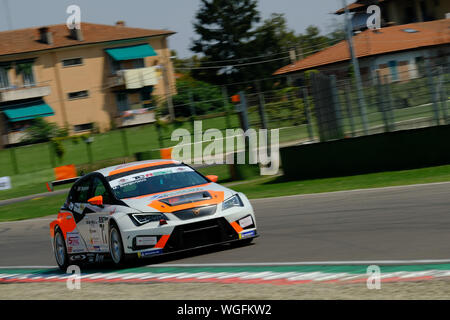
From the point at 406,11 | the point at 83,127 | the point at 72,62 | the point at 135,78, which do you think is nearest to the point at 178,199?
the point at 83,127

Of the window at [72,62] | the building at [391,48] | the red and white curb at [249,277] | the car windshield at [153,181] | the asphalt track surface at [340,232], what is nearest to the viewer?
the red and white curb at [249,277]

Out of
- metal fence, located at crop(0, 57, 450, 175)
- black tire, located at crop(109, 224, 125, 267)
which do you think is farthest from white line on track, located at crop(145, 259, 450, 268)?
metal fence, located at crop(0, 57, 450, 175)

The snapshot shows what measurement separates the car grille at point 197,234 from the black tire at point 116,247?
1.96 feet

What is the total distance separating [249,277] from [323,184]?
40.1 ft

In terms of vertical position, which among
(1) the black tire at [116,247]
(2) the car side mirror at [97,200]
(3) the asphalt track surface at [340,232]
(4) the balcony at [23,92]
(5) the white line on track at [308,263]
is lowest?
(3) the asphalt track surface at [340,232]

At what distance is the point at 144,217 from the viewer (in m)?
10.1

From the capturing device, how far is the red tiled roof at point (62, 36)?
195ft

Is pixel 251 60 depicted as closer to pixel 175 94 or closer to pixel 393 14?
pixel 393 14

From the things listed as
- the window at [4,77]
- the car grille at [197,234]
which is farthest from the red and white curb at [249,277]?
the window at [4,77]

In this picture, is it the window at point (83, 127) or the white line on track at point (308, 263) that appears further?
the window at point (83, 127)

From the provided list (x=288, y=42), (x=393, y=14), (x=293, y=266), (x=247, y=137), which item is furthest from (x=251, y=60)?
(x=293, y=266)

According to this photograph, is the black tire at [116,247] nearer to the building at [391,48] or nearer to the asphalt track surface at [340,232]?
the asphalt track surface at [340,232]

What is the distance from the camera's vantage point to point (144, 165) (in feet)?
38.1

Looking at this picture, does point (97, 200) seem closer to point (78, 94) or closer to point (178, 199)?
point (178, 199)
